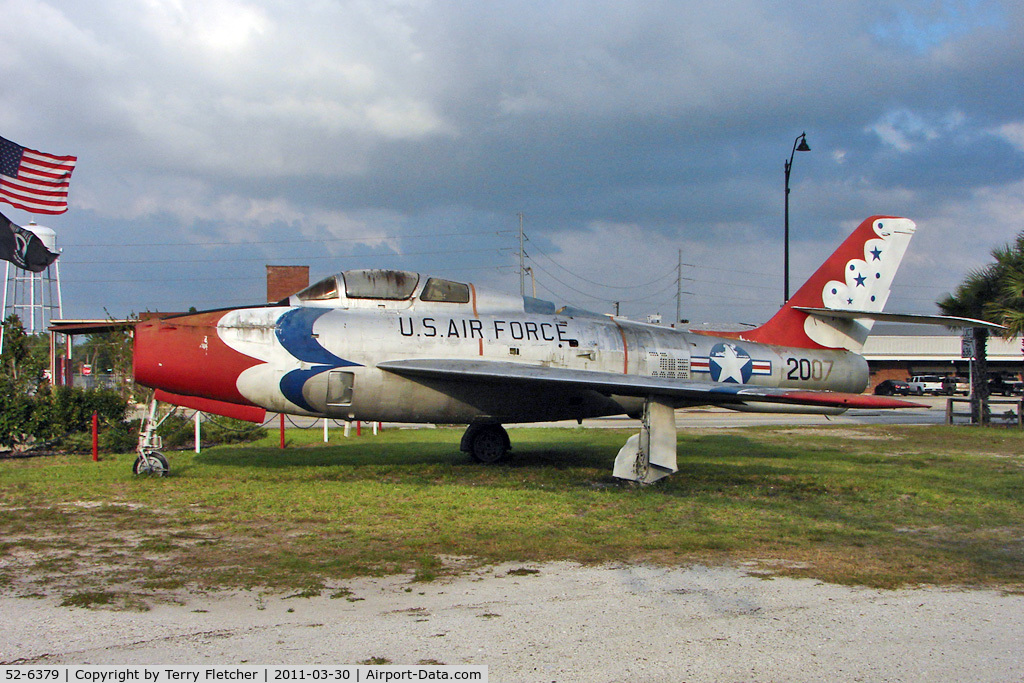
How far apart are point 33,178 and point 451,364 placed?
13.8m

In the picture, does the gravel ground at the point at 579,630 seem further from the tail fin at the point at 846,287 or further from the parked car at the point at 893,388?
the parked car at the point at 893,388

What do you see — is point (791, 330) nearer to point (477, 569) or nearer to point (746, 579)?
point (746, 579)

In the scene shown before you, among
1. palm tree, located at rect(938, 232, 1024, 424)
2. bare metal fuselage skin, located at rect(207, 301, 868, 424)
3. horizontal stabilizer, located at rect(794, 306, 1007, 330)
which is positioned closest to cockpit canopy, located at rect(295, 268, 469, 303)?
bare metal fuselage skin, located at rect(207, 301, 868, 424)

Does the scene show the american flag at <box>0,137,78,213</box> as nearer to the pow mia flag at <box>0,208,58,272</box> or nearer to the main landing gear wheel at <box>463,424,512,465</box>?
the pow mia flag at <box>0,208,58,272</box>

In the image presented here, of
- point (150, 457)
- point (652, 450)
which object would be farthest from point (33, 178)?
point (652, 450)

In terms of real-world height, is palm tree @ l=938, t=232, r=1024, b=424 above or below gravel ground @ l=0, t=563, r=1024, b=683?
above

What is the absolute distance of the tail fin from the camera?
15.2m

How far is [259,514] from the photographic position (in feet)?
30.4

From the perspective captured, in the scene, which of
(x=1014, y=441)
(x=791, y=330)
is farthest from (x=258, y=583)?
(x=1014, y=441)

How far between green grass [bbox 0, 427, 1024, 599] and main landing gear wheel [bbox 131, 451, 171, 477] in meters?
0.22

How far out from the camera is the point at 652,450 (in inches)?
462

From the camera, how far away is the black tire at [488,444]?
14.6 meters

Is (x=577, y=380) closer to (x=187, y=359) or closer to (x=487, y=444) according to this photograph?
(x=487, y=444)

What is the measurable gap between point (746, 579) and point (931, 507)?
17.4 ft
